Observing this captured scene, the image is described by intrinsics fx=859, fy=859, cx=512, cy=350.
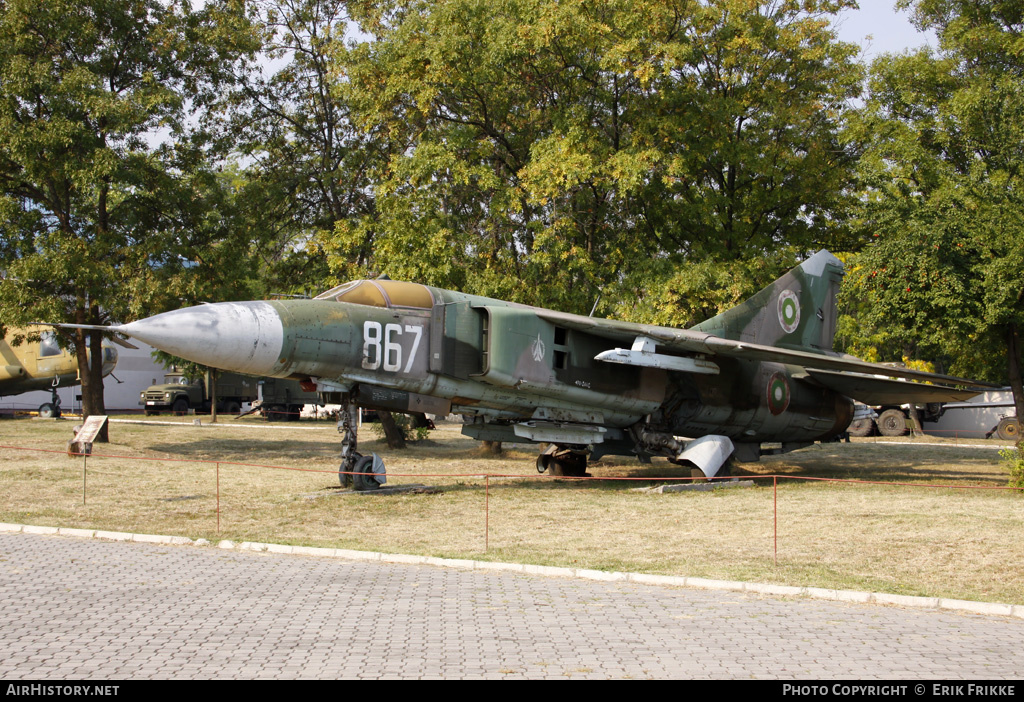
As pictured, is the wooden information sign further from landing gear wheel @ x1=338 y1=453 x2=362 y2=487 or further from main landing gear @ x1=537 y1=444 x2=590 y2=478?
main landing gear @ x1=537 y1=444 x2=590 y2=478

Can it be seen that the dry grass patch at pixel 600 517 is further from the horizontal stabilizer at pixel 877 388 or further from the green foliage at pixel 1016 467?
the horizontal stabilizer at pixel 877 388

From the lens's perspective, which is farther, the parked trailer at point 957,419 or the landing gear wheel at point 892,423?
the landing gear wheel at point 892,423

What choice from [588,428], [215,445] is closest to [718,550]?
[588,428]

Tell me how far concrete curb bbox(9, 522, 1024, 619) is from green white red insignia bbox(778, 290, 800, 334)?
10.6 meters

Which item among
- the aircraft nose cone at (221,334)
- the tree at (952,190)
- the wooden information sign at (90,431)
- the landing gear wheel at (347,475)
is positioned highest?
the tree at (952,190)

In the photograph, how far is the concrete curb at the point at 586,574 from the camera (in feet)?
23.9

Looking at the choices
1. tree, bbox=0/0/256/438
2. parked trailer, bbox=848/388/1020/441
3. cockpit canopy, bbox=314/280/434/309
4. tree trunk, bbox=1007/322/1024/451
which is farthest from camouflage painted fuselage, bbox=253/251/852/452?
parked trailer, bbox=848/388/1020/441

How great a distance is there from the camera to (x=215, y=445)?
2291 centimetres

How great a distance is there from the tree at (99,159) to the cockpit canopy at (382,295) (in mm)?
8273

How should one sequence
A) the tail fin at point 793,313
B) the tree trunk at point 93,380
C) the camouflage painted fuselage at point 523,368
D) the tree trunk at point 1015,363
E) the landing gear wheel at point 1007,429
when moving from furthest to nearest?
the landing gear wheel at point 1007,429, the tree trunk at point 93,380, the tree trunk at point 1015,363, the tail fin at point 793,313, the camouflage painted fuselage at point 523,368

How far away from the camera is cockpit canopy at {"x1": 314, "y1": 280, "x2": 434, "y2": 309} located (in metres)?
13.5

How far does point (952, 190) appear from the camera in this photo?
18.6 m

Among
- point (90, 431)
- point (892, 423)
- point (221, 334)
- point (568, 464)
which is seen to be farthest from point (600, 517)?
point (892, 423)

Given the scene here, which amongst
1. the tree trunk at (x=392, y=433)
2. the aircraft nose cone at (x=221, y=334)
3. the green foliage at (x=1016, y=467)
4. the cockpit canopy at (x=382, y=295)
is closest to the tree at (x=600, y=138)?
the tree trunk at (x=392, y=433)
